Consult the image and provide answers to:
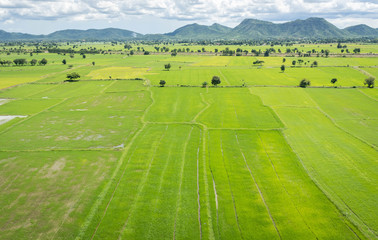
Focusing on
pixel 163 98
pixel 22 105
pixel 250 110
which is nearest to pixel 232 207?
pixel 250 110

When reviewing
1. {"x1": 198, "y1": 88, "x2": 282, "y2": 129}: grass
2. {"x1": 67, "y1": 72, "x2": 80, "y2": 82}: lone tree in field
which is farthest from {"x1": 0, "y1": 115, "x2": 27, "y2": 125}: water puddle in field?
{"x1": 67, "y1": 72, "x2": 80, "y2": 82}: lone tree in field

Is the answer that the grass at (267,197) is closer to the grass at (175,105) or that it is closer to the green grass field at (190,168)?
the green grass field at (190,168)

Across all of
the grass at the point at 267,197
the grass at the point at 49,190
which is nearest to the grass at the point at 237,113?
the grass at the point at 267,197

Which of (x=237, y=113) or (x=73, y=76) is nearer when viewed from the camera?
(x=237, y=113)

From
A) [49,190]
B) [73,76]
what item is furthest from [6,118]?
[73,76]

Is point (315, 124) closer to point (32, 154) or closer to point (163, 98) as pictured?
point (163, 98)

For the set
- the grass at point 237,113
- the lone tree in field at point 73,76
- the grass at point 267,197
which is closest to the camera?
the grass at point 267,197

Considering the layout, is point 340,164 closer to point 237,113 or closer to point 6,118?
point 237,113

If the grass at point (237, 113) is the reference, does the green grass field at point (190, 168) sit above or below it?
below

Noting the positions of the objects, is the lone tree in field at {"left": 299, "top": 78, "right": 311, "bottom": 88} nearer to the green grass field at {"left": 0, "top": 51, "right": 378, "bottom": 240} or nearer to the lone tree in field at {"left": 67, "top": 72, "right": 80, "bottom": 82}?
the green grass field at {"left": 0, "top": 51, "right": 378, "bottom": 240}
